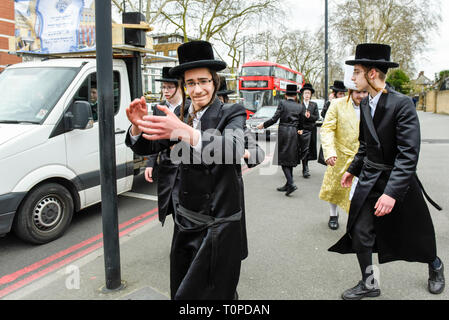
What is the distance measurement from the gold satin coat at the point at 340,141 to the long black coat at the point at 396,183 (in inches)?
54.5

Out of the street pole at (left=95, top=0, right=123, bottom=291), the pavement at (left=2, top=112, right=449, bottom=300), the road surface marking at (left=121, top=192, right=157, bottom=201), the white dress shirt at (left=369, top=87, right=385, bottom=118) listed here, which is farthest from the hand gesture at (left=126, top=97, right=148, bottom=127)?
the road surface marking at (left=121, top=192, right=157, bottom=201)

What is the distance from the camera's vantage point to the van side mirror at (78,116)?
4335 millimetres

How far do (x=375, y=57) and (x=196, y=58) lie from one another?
1.59m

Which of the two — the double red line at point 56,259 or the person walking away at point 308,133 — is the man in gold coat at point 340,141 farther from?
the person walking away at point 308,133

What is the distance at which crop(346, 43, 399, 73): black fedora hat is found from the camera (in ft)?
9.29

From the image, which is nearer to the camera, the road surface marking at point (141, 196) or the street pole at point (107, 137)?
the street pole at point (107, 137)

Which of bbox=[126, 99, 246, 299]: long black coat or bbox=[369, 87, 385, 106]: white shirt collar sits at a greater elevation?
bbox=[369, 87, 385, 106]: white shirt collar

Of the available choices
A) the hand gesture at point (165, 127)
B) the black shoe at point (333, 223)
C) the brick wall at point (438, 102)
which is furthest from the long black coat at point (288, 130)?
the brick wall at point (438, 102)

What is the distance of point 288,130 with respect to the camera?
281 inches

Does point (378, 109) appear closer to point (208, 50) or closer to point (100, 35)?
point (208, 50)

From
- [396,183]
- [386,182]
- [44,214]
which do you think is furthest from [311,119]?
[44,214]

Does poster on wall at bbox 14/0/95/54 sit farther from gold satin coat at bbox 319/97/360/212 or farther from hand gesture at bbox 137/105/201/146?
hand gesture at bbox 137/105/201/146

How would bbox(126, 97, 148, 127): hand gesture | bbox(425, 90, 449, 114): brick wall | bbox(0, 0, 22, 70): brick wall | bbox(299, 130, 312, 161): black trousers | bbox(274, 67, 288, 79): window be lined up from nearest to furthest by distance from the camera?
bbox(126, 97, 148, 127): hand gesture → bbox(299, 130, 312, 161): black trousers → bbox(274, 67, 288, 79): window → bbox(0, 0, 22, 70): brick wall → bbox(425, 90, 449, 114): brick wall

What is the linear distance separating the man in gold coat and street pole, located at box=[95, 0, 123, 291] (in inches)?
98.3
